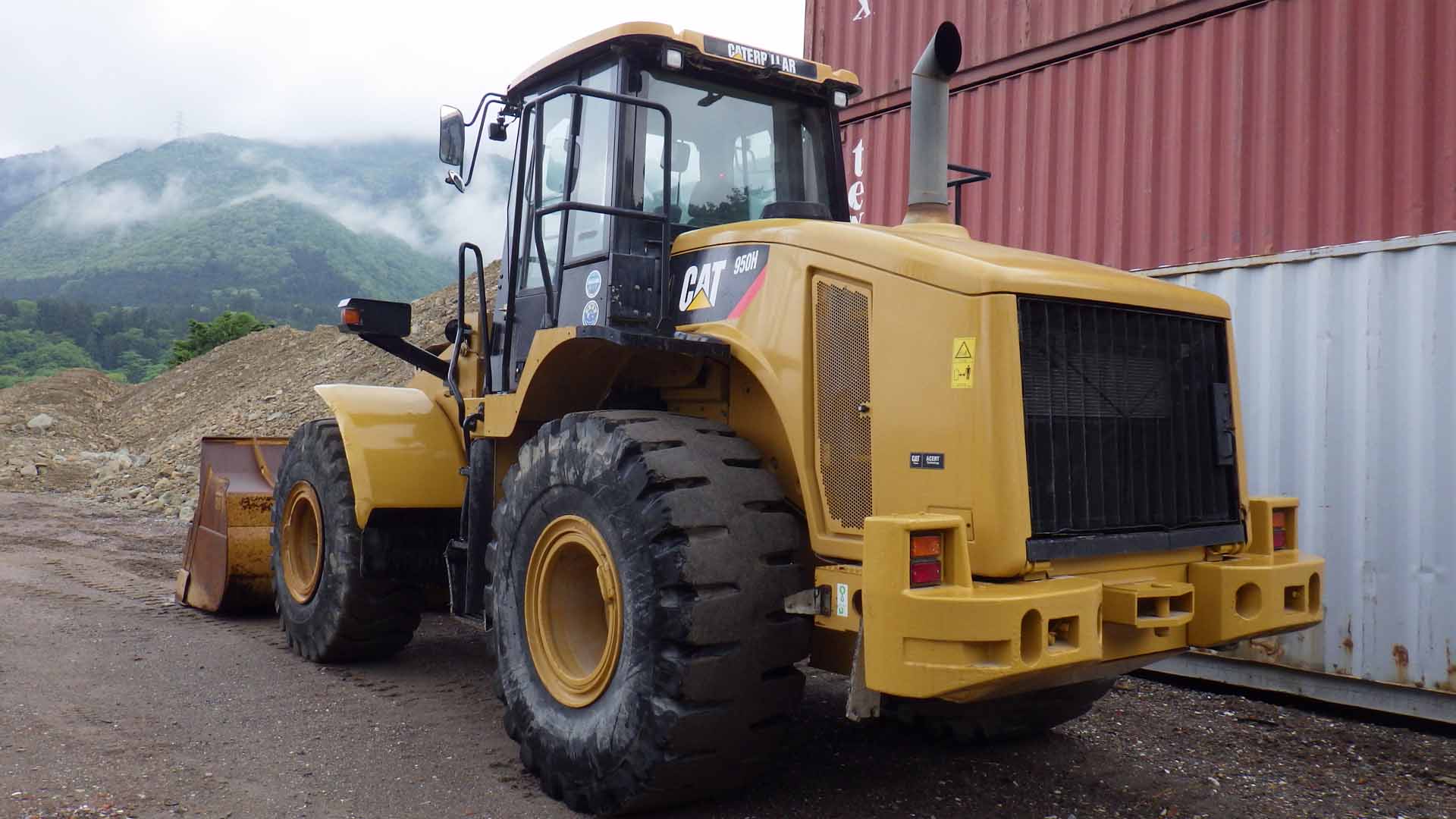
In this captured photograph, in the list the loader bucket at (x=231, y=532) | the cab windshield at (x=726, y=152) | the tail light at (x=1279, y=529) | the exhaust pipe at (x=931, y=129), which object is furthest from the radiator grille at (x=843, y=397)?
the loader bucket at (x=231, y=532)

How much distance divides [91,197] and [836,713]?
19313cm

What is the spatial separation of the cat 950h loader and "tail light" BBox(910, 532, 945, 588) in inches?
0.4

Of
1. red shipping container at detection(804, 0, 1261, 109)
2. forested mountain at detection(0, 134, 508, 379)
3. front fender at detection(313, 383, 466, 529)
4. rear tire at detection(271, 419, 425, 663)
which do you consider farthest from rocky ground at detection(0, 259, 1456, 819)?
forested mountain at detection(0, 134, 508, 379)

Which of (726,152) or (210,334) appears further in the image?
(210,334)

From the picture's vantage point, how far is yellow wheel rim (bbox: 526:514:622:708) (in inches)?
161

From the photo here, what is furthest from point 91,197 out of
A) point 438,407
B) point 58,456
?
point 438,407

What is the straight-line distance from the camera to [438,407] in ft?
19.8

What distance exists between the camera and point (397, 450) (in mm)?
5688

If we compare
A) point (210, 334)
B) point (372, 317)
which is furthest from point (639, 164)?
point (210, 334)

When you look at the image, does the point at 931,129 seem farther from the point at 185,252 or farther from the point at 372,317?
the point at 185,252

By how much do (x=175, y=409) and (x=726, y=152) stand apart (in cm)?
2187

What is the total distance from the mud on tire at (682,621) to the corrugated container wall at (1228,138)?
377cm

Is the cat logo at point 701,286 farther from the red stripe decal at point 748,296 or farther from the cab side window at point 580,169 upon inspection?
the cab side window at point 580,169

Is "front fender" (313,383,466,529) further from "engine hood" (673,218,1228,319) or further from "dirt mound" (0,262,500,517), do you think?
"dirt mound" (0,262,500,517)
